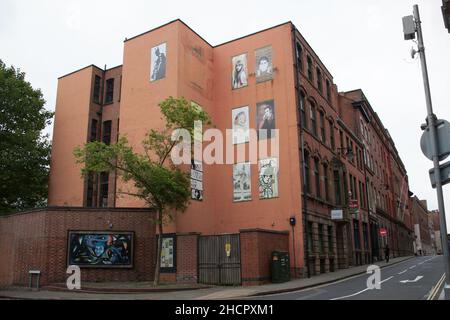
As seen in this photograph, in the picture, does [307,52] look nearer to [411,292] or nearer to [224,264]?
[224,264]

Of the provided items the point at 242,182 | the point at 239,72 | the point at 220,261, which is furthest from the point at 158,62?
the point at 220,261

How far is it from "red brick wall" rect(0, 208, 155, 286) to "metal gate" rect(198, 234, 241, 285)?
3.24 meters

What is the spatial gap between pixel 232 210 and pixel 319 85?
13.2 meters

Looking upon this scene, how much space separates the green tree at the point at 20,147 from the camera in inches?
1380

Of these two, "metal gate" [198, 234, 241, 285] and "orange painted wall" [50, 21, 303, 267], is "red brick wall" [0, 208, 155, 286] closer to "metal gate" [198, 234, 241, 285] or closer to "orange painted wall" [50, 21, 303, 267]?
"orange painted wall" [50, 21, 303, 267]

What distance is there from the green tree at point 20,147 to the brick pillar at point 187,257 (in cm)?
1722

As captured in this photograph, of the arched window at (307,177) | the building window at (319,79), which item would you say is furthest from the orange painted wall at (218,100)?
the building window at (319,79)

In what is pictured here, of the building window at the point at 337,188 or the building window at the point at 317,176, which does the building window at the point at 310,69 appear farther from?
the building window at the point at 337,188

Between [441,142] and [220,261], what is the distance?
1505 centimetres

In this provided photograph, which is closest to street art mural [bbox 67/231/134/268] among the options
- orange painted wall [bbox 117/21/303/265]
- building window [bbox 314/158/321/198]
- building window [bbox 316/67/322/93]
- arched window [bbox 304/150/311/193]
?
orange painted wall [bbox 117/21/303/265]

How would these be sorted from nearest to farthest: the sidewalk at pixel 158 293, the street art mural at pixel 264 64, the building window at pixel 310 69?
1. the sidewalk at pixel 158 293
2. the street art mural at pixel 264 64
3. the building window at pixel 310 69

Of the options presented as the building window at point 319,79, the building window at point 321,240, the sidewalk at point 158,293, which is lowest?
the sidewalk at point 158,293

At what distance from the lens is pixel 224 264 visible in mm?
22219
